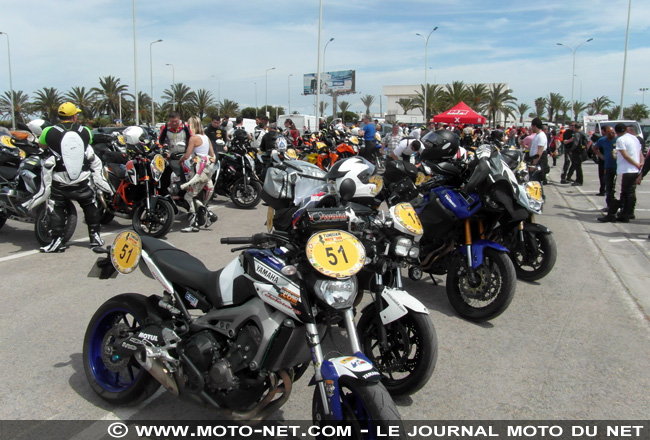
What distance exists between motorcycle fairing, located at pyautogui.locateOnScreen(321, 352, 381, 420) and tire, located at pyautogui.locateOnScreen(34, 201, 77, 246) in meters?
5.40

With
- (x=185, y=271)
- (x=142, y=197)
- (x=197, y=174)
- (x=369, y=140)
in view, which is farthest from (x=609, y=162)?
(x=185, y=271)

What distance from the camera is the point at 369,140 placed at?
16234mm

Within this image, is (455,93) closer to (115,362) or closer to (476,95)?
(476,95)

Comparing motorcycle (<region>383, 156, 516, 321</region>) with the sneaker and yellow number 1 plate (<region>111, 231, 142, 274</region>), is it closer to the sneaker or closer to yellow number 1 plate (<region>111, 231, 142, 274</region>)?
yellow number 1 plate (<region>111, 231, 142, 274</region>)

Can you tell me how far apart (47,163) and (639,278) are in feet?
24.3

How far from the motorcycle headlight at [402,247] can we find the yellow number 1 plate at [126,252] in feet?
5.16

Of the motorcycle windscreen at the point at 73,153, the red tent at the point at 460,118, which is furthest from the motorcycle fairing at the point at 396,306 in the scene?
the red tent at the point at 460,118

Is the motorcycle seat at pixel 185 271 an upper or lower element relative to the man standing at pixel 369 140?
lower

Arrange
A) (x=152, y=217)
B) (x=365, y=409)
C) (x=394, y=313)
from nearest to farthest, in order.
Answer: (x=365, y=409) < (x=394, y=313) < (x=152, y=217)

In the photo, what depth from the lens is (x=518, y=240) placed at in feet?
18.7

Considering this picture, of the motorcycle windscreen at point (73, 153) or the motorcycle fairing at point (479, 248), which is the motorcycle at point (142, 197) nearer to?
the motorcycle windscreen at point (73, 153)

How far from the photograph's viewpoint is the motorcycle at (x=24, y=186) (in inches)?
262

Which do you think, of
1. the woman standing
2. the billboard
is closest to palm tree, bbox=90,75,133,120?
the billboard

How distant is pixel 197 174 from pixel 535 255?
5058 millimetres
